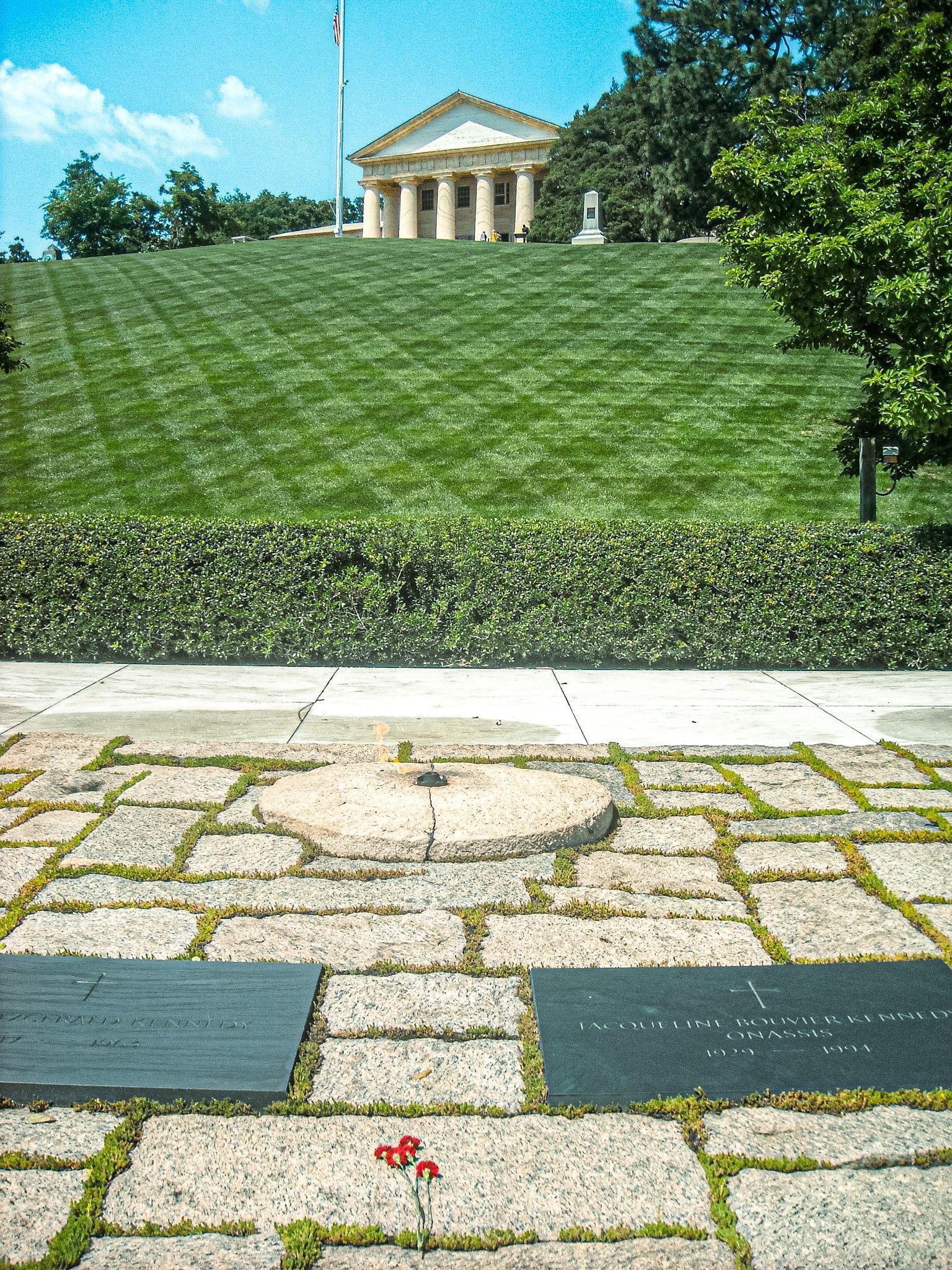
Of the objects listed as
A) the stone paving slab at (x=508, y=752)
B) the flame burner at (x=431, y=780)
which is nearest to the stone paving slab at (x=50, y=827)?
the flame burner at (x=431, y=780)

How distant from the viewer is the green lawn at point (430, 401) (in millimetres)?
13078

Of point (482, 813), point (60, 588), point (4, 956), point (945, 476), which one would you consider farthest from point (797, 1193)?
point (945, 476)

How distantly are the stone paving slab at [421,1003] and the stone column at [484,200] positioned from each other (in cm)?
6204

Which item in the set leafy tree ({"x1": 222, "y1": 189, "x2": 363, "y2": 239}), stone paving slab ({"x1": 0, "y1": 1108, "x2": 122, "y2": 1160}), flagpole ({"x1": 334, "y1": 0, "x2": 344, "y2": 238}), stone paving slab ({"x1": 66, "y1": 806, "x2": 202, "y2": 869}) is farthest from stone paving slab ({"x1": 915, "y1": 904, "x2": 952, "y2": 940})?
leafy tree ({"x1": 222, "y1": 189, "x2": 363, "y2": 239})

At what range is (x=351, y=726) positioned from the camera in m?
6.19

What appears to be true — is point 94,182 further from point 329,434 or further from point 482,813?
point 482,813

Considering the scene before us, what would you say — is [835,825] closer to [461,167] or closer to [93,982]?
[93,982]

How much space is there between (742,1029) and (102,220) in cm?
3824

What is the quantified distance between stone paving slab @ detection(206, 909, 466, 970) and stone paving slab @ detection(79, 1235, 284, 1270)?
116cm

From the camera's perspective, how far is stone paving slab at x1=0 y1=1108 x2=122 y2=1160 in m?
2.39

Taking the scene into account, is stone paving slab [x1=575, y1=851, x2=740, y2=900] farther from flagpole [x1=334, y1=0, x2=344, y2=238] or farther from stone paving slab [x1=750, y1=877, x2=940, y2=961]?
flagpole [x1=334, y1=0, x2=344, y2=238]

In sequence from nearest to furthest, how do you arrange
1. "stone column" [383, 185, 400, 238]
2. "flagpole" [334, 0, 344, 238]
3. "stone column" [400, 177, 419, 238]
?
"flagpole" [334, 0, 344, 238]
"stone column" [400, 177, 419, 238]
"stone column" [383, 185, 400, 238]

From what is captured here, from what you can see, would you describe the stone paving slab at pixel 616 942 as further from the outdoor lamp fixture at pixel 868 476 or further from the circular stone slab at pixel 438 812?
the outdoor lamp fixture at pixel 868 476

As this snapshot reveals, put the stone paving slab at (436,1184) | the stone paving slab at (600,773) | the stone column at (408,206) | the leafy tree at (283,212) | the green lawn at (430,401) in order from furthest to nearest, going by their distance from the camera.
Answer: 1. the leafy tree at (283,212)
2. the stone column at (408,206)
3. the green lawn at (430,401)
4. the stone paving slab at (600,773)
5. the stone paving slab at (436,1184)
